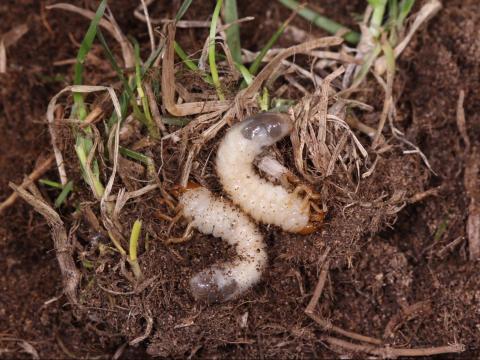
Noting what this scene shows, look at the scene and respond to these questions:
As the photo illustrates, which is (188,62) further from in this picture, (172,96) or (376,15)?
(376,15)

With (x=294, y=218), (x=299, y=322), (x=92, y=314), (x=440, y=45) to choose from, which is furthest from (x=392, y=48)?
(x=92, y=314)

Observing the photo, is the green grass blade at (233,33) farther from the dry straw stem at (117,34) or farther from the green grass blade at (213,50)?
the dry straw stem at (117,34)

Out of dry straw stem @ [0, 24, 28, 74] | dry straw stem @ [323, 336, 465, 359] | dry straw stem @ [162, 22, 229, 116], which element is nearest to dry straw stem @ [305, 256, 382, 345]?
dry straw stem @ [323, 336, 465, 359]

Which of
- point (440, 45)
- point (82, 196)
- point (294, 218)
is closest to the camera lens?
point (294, 218)


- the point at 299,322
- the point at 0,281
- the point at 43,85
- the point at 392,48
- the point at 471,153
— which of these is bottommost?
the point at 0,281

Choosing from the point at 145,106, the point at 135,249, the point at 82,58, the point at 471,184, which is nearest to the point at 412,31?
the point at 471,184

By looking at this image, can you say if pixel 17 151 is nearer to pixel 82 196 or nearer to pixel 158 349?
pixel 82 196
